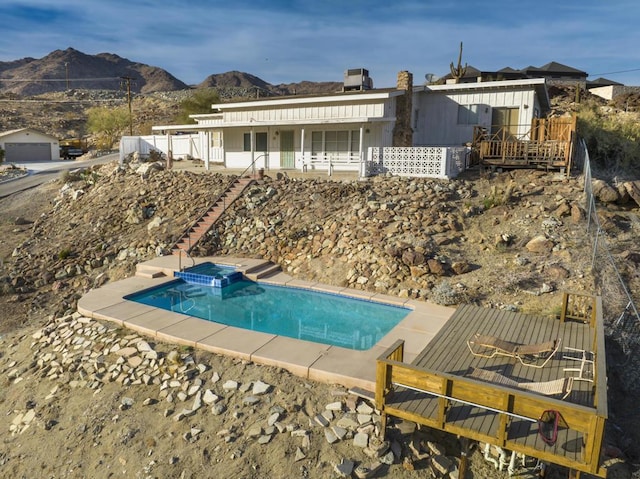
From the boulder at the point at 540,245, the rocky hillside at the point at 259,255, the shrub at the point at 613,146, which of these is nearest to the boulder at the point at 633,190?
the rocky hillside at the point at 259,255

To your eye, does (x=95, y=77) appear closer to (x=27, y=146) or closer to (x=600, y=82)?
(x=27, y=146)

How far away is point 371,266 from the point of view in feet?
42.7

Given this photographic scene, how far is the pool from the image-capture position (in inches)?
405

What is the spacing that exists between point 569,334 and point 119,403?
8025 millimetres

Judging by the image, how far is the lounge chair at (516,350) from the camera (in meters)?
6.94

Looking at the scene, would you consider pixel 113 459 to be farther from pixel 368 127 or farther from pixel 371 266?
pixel 368 127

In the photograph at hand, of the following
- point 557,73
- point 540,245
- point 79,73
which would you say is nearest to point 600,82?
point 557,73

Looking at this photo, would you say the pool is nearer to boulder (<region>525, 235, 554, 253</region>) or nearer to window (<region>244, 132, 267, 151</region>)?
boulder (<region>525, 235, 554, 253</region>)

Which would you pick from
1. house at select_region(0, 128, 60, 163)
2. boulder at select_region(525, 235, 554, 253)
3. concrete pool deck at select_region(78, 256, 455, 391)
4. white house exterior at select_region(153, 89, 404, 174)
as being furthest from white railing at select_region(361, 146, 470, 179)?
house at select_region(0, 128, 60, 163)

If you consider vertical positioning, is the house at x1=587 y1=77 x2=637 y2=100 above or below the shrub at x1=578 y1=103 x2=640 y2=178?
above

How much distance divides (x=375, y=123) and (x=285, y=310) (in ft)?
40.7

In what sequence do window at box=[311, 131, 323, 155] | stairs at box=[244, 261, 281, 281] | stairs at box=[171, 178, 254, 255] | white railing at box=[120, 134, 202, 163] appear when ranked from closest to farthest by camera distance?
1. stairs at box=[244, 261, 281, 281]
2. stairs at box=[171, 178, 254, 255]
3. window at box=[311, 131, 323, 155]
4. white railing at box=[120, 134, 202, 163]

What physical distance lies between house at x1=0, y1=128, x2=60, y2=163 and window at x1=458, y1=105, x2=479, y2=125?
3978 cm

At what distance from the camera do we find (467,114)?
22078 millimetres
